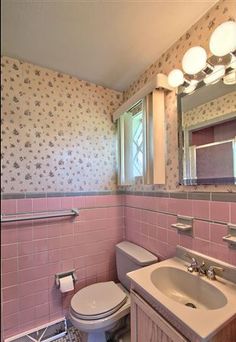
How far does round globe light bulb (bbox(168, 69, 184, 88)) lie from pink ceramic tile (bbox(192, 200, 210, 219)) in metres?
0.83

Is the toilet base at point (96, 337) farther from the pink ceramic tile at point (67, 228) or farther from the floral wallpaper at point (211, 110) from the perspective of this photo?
the floral wallpaper at point (211, 110)

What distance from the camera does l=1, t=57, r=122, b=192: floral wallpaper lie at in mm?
1519

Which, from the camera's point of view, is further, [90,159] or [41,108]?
[90,159]

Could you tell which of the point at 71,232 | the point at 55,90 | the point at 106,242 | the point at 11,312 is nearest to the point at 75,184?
the point at 71,232

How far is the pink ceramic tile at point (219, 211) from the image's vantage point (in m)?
1.03

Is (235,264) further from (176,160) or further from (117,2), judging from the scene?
(117,2)

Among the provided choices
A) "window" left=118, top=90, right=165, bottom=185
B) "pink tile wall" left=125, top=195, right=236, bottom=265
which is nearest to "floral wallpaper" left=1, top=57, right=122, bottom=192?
"window" left=118, top=90, right=165, bottom=185

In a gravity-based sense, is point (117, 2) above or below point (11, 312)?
above

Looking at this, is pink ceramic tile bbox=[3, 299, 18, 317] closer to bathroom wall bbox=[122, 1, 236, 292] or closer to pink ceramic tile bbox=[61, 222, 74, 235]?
pink ceramic tile bbox=[61, 222, 74, 235]

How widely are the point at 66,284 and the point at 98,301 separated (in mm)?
324

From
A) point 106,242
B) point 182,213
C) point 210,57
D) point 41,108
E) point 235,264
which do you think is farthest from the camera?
point 106,242

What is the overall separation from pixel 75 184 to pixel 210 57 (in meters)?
1.40

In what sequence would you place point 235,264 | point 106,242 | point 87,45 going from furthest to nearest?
point 106,242
point 87,45
point 235,264

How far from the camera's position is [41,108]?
1610mm
